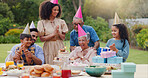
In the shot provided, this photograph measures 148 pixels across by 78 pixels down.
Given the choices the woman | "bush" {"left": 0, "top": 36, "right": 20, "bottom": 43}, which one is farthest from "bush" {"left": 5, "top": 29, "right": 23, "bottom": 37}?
the woman

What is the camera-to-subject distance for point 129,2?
1530 cm

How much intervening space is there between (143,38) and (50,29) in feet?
26.1

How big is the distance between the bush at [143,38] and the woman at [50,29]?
25.3 ft

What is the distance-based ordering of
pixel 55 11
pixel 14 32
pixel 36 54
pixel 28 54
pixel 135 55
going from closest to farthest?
pixel 28 54, pixel 36 54, pixel 55 11, pixel 135 55, pixel 14 32

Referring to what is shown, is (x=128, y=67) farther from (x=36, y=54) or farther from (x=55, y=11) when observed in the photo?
(x=55, y=11)

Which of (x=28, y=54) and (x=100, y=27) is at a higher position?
(x=100, y=27)

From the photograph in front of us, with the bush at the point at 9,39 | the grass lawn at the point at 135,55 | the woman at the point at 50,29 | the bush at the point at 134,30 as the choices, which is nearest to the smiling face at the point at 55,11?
the woman at the point at 50,29

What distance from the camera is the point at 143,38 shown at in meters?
11.4

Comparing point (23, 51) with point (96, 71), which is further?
point (23, 51)

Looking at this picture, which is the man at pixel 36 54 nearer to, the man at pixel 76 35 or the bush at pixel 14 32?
the man at pixel 76 35

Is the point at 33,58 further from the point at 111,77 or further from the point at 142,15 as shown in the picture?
the point at 142,15

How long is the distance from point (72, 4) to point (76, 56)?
11902 millimetres

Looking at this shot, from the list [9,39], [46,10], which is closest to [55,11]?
[46,10]

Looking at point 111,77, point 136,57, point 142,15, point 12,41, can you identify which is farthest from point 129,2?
point 111,77
